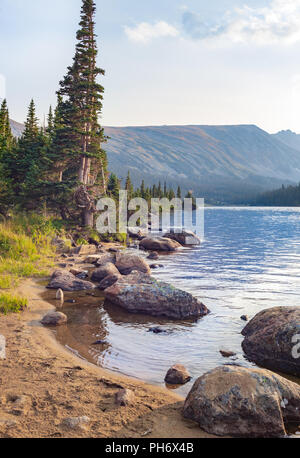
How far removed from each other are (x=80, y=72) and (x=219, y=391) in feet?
88.5

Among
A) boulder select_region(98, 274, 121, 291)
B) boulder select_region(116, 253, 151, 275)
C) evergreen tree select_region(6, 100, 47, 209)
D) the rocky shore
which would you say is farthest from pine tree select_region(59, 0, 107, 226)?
the rocky shore

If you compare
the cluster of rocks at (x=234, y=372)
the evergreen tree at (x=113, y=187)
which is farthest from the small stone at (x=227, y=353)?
the evergreen tree at (x=113, y=187)

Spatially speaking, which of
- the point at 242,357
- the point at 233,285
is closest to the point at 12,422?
the point at 242,357

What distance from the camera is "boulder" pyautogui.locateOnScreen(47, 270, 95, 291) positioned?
1401 centimetres

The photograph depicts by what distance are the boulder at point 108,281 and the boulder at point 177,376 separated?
7562 millimetres

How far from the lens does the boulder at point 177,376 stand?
6.99 m

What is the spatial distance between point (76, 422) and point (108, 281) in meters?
9.59

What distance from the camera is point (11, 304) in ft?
35.3

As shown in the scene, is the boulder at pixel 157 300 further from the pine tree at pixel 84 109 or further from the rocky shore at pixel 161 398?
the pine tree at pixel 84 109

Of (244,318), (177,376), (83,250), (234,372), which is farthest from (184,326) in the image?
(83,250)

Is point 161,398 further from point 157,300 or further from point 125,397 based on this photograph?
point 157,300
